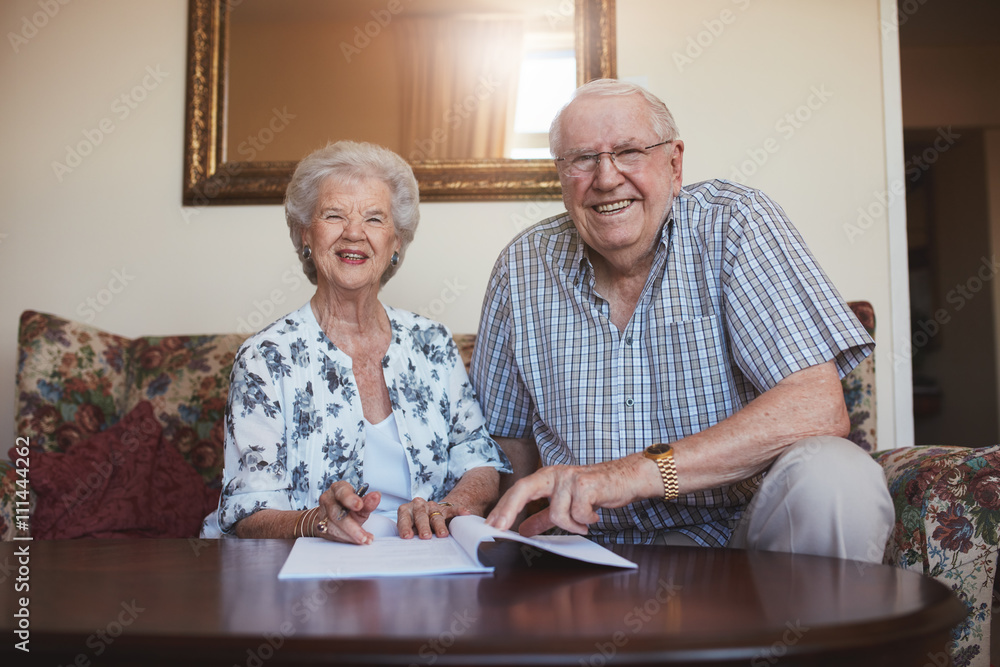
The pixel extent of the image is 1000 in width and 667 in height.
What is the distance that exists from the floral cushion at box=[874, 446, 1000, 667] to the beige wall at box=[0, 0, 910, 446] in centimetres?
106

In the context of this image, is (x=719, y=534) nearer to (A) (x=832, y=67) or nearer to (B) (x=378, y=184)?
(B) (x=378, y=184)

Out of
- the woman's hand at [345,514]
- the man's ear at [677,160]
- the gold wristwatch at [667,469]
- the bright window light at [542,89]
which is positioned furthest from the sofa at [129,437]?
the woman's hand at [345,514]

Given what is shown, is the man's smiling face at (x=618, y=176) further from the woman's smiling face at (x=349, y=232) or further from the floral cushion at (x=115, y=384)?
the floral cushion at (x=115, y=384)

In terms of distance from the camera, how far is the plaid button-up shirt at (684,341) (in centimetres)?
136

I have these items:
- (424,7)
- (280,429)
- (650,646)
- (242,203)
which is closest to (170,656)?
(650,646)

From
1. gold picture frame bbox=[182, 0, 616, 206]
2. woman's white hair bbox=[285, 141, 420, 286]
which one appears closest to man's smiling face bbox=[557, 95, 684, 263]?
woman's white hair bbox=[285, 141, 420, 286]

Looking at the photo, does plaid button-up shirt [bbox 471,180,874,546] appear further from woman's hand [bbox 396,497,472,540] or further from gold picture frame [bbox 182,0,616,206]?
gold picture frame [bbox 182,0,616,206]

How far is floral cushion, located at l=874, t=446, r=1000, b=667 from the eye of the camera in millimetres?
1267

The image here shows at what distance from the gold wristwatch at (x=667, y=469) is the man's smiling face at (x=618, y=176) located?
0.48 meters

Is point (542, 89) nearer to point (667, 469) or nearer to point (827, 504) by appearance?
point (667, 469)

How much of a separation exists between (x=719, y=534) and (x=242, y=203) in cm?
176

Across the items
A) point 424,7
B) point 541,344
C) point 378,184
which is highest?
point 424,7

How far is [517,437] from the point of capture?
178 cm

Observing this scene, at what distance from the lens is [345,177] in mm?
1691
